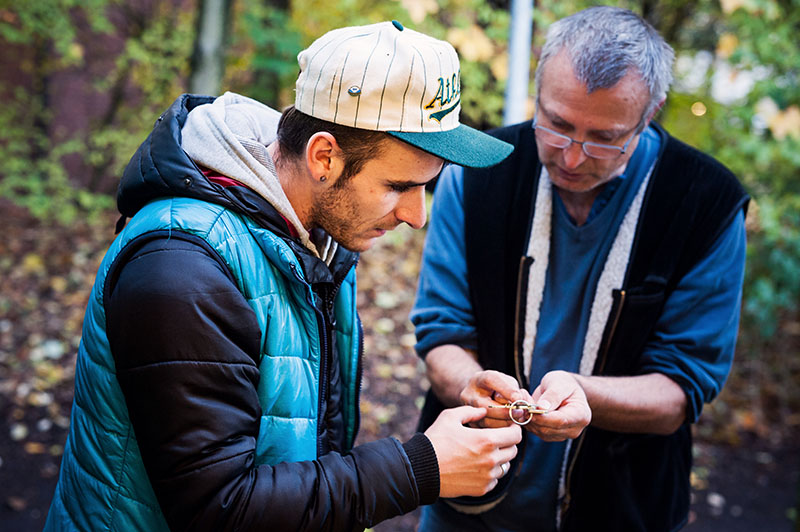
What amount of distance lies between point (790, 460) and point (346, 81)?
5.38 m

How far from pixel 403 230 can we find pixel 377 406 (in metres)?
2.96

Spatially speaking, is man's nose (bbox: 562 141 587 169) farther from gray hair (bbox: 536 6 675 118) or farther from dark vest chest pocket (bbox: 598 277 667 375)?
dark vest chest pocket (bbox: 598 277 667 375)

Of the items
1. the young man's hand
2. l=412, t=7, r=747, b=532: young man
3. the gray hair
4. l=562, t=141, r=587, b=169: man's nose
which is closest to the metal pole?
l=412, t=7, r=747, b=532: young man

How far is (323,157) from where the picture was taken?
1641mm

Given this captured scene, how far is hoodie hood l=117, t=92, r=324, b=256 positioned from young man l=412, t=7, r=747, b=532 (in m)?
0.75

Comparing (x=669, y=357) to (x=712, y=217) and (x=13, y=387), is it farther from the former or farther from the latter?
(x=13, y=387)

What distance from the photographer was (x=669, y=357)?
2107mm

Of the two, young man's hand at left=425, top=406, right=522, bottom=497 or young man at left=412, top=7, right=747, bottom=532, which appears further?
young man at left=412, top=7, right=747, bottom=532

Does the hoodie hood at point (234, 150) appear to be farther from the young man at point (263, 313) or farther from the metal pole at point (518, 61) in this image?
the metal pole at point (518, 61)

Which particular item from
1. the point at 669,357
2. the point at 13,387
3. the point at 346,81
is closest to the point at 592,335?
the point at 669,357

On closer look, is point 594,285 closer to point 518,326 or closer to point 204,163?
point 518,326

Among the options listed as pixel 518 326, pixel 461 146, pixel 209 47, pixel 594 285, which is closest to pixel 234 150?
pixel 461 146

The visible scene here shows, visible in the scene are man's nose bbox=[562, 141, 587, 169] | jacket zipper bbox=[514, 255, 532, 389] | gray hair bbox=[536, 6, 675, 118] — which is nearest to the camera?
gray hair bbox=[536, 6, 675, 118]

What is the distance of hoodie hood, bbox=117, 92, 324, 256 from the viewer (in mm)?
1499
